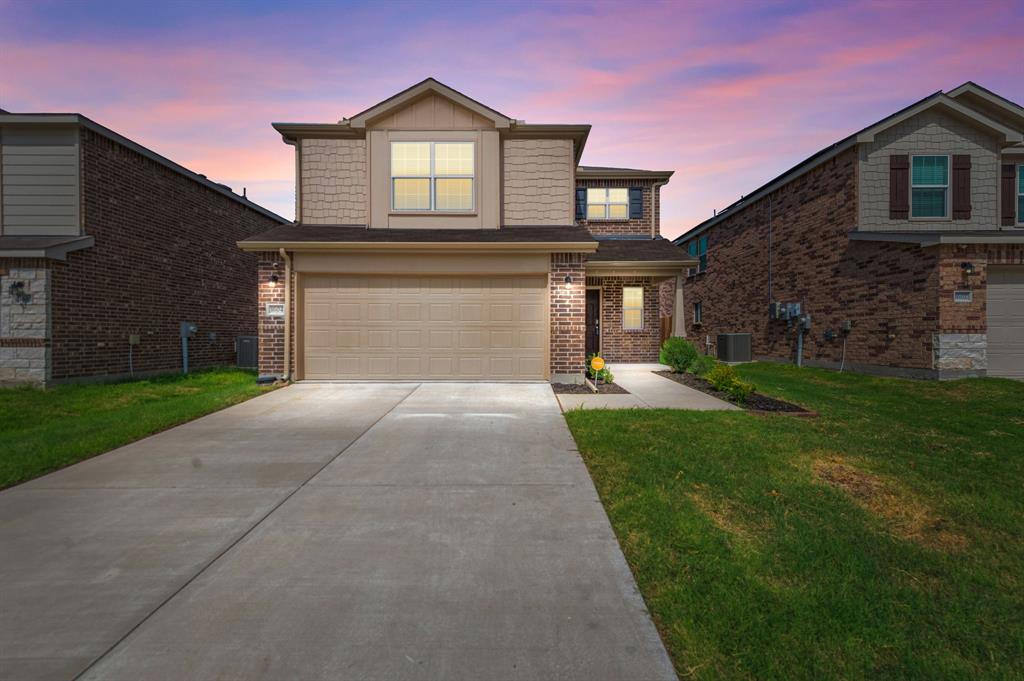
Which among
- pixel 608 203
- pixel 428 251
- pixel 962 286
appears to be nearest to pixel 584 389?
pixel 428 251

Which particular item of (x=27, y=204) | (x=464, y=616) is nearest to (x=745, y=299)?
(x=464, y=616)

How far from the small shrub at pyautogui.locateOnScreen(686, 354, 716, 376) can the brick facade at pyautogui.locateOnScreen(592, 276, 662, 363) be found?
3644 millimetres

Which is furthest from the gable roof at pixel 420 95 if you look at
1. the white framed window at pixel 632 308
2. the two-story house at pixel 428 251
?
the white framed window at pixel 632 308

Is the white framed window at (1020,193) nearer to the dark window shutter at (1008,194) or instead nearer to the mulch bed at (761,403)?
the dark window shutter at (1008,194)

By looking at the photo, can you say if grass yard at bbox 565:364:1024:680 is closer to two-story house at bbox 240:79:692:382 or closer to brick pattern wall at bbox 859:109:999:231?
two-story house at bbox 240:79:692:382

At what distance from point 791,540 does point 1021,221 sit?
17807 millimetres

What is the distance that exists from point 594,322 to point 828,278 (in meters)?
7.32

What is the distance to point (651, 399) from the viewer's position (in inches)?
345

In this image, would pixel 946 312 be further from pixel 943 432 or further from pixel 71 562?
pixel 71 562

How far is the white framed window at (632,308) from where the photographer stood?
616 inches

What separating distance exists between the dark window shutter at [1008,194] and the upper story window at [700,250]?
977cm

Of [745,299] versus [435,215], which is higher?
[435,215]

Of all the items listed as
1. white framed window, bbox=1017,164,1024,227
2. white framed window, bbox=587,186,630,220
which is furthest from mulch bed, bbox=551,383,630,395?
white framed window, bbox=1017,164,1024,227

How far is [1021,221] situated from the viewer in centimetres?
1380
